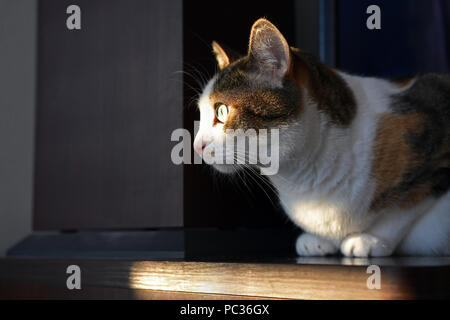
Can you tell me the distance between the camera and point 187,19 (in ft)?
3.59

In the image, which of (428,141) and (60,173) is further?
(60,173)

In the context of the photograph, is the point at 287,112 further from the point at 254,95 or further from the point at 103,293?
the point at 103,293

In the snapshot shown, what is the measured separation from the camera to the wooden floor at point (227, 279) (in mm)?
584

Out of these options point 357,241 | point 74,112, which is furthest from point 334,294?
point 74,112

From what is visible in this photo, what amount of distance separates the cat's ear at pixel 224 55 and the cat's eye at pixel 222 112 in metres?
0.14

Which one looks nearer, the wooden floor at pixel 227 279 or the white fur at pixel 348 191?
the wooden floor at pixel 227 279

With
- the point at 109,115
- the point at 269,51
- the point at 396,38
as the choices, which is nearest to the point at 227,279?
the point at 269,51

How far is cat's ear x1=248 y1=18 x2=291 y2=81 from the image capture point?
34.0 inches

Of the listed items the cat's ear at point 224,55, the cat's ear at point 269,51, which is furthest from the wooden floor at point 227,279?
the cat's ear at point 224,55

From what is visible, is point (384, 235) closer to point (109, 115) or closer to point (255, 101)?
point (255, 101)

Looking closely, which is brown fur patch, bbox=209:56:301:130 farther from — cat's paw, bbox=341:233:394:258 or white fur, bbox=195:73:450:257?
cat's paw, bbox=341:233:394:258

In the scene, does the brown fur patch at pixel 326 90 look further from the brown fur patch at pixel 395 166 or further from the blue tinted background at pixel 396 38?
the blue tinted background at pixel 396 38

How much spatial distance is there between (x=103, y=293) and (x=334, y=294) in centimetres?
47

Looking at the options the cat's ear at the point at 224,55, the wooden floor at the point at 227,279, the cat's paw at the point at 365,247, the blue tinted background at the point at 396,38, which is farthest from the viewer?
the blue tinted background at the point at 396,38
